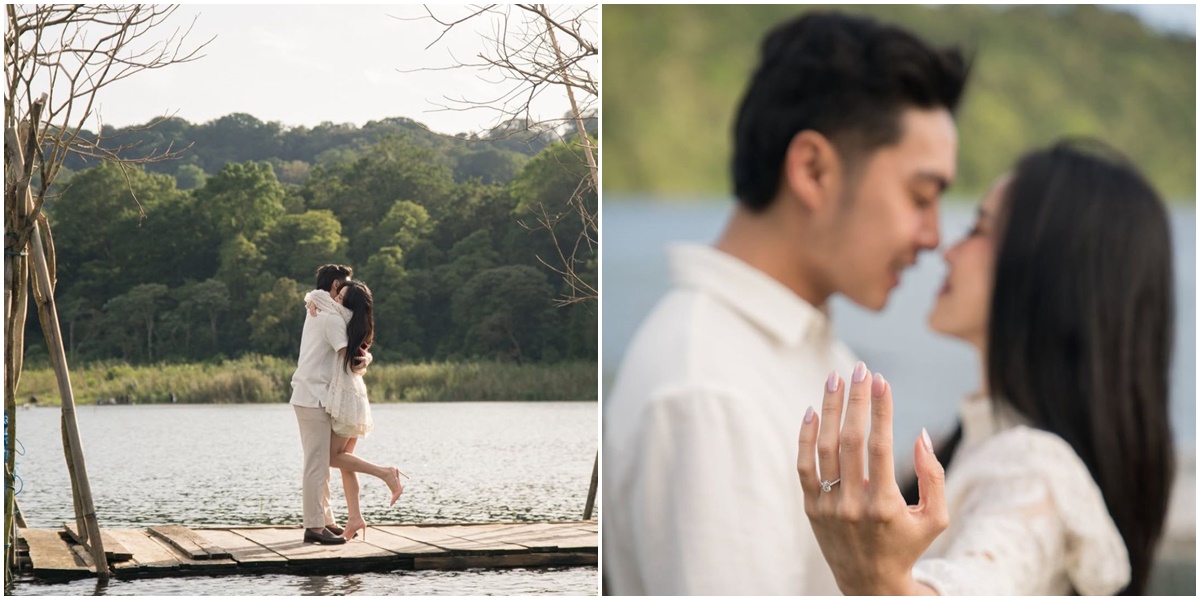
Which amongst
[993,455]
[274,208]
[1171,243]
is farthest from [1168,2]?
[274,208]

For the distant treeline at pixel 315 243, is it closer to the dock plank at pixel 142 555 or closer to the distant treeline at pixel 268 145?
the distant treeline at pixel 268 145

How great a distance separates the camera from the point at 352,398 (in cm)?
531

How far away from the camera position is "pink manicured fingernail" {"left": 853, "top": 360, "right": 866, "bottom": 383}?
4575mm

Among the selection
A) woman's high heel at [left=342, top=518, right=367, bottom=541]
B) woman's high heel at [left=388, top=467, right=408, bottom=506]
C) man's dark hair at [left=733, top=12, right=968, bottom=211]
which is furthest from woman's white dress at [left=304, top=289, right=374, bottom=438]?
man's dark hair at [left=733, top=12, right=968, bottom=211]

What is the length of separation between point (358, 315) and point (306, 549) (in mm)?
957

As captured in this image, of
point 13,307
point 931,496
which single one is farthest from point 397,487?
point 931,496

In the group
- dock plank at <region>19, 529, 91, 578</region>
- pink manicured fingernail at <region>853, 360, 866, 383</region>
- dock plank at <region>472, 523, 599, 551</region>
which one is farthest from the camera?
dock plank at <region>472, 523, 599, 551</region>

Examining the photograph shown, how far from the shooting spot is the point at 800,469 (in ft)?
13.6

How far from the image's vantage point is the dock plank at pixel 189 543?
5.23 meters

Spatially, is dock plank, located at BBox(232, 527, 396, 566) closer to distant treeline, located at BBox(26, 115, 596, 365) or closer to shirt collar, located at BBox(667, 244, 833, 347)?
distant treeline, located at BBox(26, 115, 596, 365)

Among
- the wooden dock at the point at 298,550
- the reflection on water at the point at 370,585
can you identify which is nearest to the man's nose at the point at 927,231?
the wooden dock at the point at 298,550

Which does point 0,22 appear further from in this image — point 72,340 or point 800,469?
point 800,469

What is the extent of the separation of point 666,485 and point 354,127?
1923 millimetres

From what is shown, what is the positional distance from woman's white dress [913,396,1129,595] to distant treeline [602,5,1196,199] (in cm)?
98
